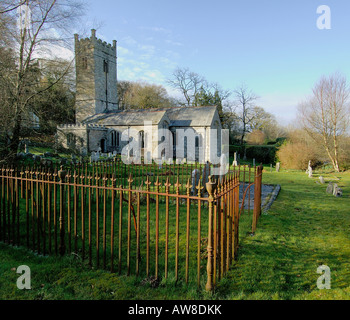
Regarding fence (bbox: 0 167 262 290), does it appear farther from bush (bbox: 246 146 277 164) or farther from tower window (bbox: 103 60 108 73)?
tower window (bbox: 103 60 108 73)

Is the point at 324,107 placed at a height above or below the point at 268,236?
above

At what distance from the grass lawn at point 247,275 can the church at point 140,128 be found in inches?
905

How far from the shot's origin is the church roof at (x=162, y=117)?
29.7m

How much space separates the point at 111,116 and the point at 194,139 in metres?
11.3

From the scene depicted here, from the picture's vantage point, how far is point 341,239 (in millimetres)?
5691

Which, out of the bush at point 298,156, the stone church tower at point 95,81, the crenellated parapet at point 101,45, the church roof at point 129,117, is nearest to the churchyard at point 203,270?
the bush at point 298,156

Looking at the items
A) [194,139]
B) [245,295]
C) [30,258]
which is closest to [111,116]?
[194,139]

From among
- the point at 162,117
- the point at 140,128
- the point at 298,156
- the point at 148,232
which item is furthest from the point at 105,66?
the point at 148,232

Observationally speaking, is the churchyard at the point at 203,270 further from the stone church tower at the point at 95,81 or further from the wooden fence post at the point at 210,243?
the stone church tower at the point at 95,81

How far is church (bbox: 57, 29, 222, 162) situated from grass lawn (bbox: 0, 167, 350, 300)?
23.0 m

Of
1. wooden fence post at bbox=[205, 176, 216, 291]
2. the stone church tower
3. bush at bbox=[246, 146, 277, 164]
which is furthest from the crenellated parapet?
wooden fence post at bbox=[205, 176, 216, 291]

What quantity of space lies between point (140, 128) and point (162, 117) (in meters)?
2.96

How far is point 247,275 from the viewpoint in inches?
156
